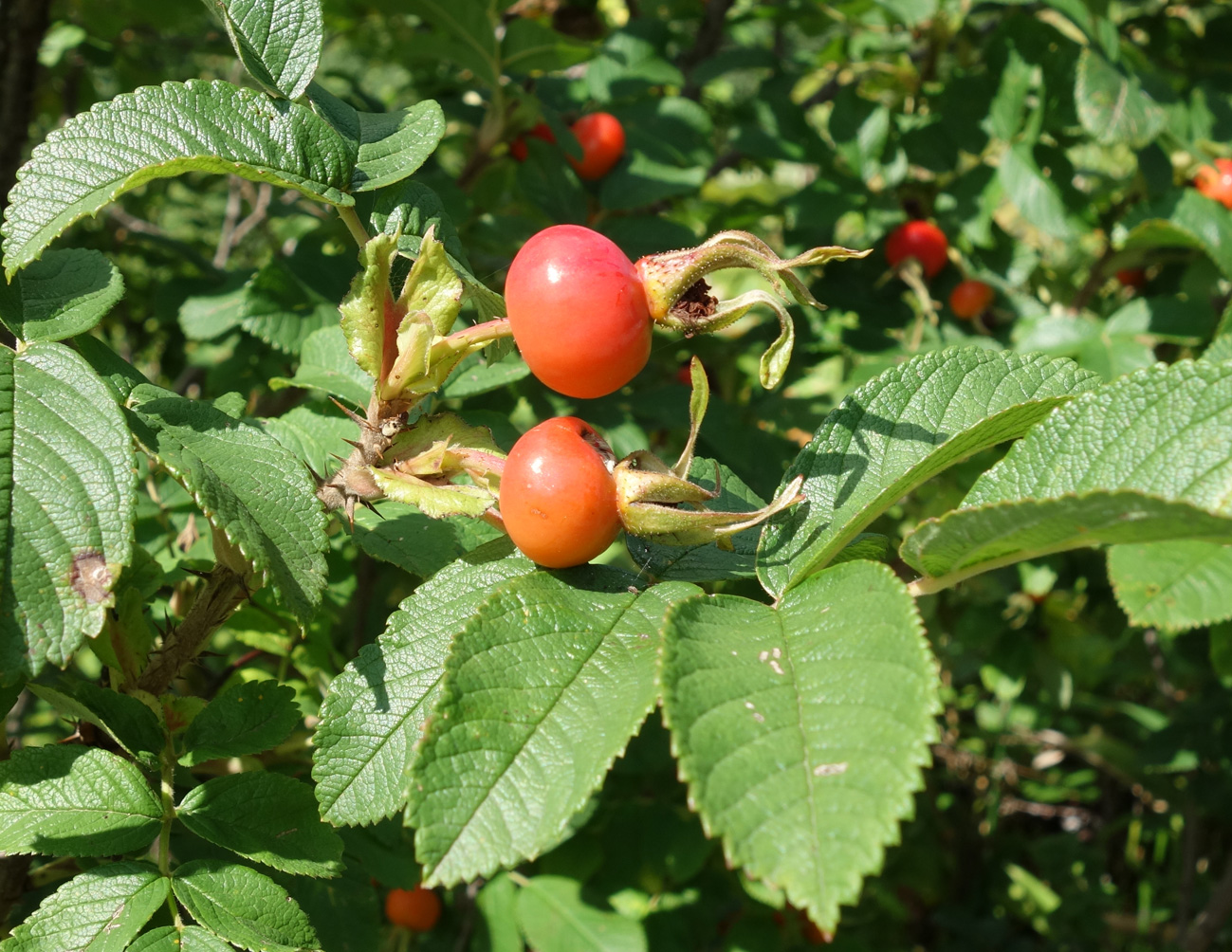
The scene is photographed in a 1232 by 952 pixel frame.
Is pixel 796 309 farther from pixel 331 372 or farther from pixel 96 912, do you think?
pixel 96 912

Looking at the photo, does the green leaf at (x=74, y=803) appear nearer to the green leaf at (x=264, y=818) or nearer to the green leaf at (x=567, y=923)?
the green leaf at (x=264, y=818)

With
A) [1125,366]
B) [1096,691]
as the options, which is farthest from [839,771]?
[1096,691]

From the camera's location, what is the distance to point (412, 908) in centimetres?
210

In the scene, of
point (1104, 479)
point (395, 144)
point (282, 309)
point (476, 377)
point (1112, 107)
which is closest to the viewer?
point (1104, 479)

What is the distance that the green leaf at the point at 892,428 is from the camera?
908mm

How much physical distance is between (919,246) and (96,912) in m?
2.06

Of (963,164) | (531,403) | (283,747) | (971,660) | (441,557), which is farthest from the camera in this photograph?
(971,660)

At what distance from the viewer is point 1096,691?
394 centimetres

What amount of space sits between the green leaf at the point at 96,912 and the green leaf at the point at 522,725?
0.38 metres

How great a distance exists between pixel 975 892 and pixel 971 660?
0.84 meters

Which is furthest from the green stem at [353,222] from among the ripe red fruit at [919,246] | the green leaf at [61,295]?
the ripe red fruit at [919,246]

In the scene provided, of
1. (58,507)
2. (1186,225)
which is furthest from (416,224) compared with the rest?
(1186,225)

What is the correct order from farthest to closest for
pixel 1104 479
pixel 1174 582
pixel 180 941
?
pixel 1174 582 → pixel 180 941 → pixel 1104 479

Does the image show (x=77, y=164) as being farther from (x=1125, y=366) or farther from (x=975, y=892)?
(x=975, y=892)
